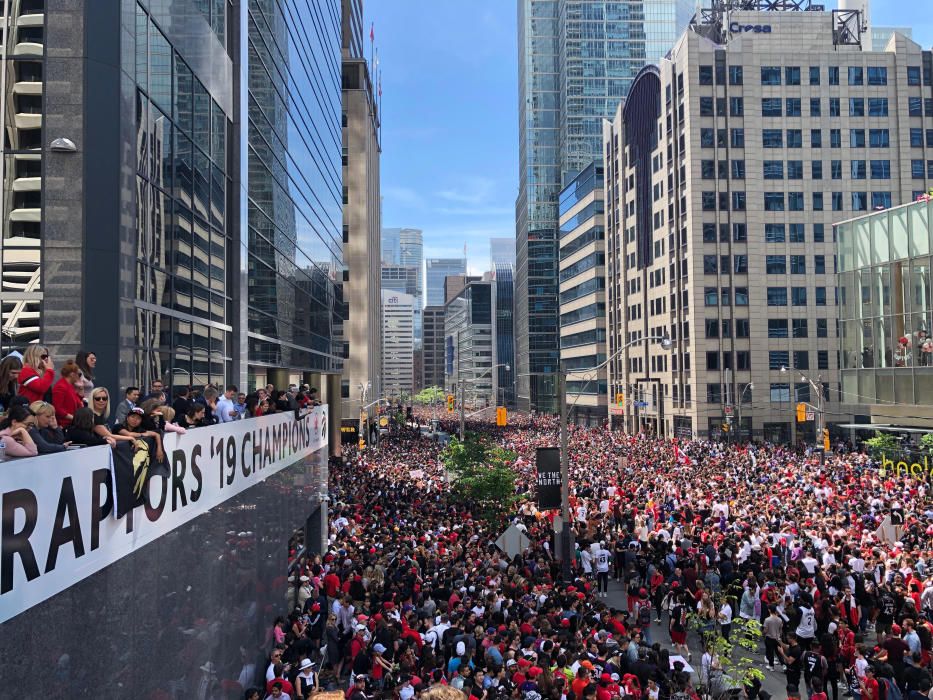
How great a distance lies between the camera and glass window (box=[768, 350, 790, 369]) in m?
76.4

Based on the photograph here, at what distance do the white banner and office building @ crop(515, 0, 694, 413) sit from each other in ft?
422

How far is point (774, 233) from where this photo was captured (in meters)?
77.8

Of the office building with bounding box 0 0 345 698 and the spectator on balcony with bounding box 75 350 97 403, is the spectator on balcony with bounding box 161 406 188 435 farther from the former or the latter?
the spectator on balcony with bounding box 75 350 97 403

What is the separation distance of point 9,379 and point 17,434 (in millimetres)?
1962

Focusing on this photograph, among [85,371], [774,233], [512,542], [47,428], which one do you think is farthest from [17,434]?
[774,233]

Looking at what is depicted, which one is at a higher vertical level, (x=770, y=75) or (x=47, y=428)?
(x=770, y=75)

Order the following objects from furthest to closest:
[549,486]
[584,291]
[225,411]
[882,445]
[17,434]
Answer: [584,291] < [882,445] < [549,486] < [225,411] < [17,434]

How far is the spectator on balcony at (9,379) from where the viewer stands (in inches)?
287

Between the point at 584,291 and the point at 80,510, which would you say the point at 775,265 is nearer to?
the point at 584,291

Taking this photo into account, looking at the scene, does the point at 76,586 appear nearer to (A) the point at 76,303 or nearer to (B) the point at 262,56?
(A) the point at 76,303

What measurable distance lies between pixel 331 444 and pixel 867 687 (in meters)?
40.1

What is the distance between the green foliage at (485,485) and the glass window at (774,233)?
55.2 meters

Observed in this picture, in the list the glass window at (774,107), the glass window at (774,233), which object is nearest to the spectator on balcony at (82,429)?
the glass window at (774,233)

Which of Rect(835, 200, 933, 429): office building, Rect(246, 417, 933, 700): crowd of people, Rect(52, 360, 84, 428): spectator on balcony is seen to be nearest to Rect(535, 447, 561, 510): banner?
Rect(246, 417, 933, 700): crowd of people
